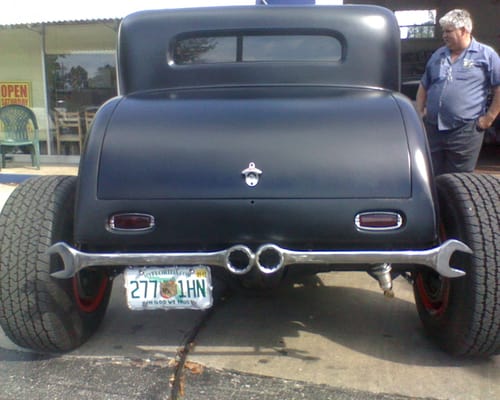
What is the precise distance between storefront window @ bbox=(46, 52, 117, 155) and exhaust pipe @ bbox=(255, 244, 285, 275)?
8.47 meters

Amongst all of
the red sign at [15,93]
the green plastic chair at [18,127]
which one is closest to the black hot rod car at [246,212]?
the green plastic chair at [18,127]

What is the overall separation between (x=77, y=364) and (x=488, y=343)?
197 cm

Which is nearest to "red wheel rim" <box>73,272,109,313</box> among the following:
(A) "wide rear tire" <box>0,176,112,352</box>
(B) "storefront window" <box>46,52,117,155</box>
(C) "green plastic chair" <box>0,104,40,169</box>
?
(A) "wide rear tire" <box>0,176,112,352</box>

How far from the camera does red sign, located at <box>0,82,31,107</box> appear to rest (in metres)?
11.0

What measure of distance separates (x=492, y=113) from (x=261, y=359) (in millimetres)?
2465

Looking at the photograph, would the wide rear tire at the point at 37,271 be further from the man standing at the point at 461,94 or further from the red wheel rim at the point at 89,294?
the man standing at the point at 461,94

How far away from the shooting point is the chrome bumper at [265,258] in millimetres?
2600

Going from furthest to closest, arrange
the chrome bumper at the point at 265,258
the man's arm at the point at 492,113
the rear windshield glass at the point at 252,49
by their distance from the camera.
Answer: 1. the man's arm at the point at 492,113
2. the rear windshield glass at the point at 252,49
3. the chrome bumper at the point at 265,258

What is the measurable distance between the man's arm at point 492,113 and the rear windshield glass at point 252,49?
1.43m

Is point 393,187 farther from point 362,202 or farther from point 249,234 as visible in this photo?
point 249,234

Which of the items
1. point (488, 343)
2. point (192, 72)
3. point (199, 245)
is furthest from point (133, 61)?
point (488, 343)

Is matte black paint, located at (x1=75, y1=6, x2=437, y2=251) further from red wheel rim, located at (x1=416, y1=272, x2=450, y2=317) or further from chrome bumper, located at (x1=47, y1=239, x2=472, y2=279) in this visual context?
red wheel rim, located at (x1=416, y1=272, x2=450, y2=317)

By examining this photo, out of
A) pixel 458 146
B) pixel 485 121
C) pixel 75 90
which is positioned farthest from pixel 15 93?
pixel 485 121

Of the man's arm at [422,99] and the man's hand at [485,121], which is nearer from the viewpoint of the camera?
the man's hand at [485,121]
